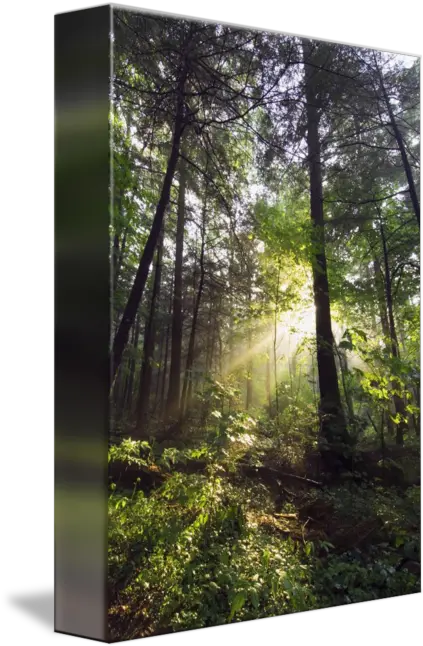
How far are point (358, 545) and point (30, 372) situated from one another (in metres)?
2.25

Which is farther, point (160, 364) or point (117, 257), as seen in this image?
point (160, 364)

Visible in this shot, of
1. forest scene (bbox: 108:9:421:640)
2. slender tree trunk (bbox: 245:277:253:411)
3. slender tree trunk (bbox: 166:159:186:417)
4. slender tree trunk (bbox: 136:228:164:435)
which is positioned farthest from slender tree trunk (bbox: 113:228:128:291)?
slender tree trunk (bbox: 245:277:253:411)

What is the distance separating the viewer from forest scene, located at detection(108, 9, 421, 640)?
217 cm

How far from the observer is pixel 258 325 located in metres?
2.56

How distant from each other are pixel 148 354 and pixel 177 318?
271 mm

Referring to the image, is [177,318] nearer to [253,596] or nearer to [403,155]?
[253,596]

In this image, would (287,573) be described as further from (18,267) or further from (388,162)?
(388,162)

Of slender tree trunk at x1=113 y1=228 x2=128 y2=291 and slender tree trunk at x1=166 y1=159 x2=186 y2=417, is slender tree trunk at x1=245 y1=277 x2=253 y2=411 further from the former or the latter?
slender tree trunk at x1=113 y1=228 x2=128 y2=291

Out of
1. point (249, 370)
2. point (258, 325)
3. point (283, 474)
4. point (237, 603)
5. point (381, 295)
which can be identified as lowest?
point (237, 603)

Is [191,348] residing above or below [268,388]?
above

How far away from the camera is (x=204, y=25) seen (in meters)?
2.41

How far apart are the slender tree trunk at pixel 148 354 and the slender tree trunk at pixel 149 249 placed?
0.19 ft

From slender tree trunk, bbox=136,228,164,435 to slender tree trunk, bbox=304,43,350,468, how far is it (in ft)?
3.54

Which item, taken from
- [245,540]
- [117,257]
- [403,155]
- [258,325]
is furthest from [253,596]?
[403,155]
